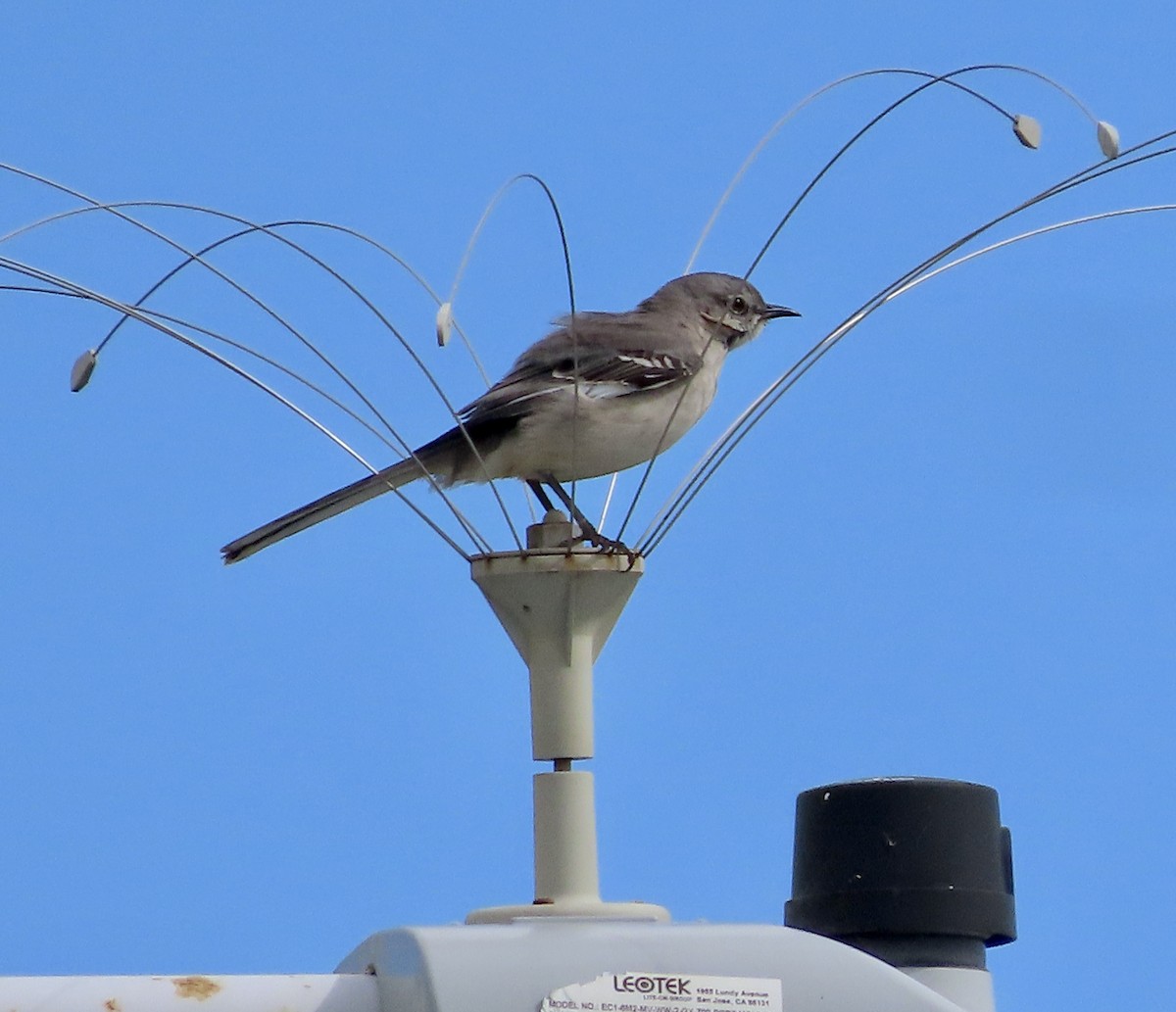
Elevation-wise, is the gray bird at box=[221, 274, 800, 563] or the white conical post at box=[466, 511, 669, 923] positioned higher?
the gray bird at box=[221, 274, 800, 563]

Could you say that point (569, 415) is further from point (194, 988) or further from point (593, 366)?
point (194, 988)

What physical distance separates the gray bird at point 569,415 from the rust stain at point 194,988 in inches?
84.8

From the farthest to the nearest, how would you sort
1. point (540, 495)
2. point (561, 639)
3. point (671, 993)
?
point (540, 495)
point (561, 639)
point (671, 993)

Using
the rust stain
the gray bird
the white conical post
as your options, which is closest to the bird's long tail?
the gray bird

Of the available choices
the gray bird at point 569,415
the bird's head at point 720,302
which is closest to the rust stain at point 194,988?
the gray bird at point 569,415

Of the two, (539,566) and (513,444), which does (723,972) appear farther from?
(513,444)

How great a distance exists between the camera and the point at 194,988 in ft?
8.43

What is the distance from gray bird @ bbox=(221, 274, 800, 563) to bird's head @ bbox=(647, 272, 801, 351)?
289mm

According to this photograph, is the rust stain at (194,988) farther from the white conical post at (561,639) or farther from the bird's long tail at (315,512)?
the bird's long tail at (315,512)

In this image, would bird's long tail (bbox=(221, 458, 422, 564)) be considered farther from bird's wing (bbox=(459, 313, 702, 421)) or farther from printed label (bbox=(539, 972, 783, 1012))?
printed label (bbox=(539, 972, 783, 1012))

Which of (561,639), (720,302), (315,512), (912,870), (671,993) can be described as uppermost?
(720,302)

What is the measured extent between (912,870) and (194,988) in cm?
157

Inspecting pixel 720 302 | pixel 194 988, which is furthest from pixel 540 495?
pixel 194 988

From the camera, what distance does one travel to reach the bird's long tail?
4.85 metres
